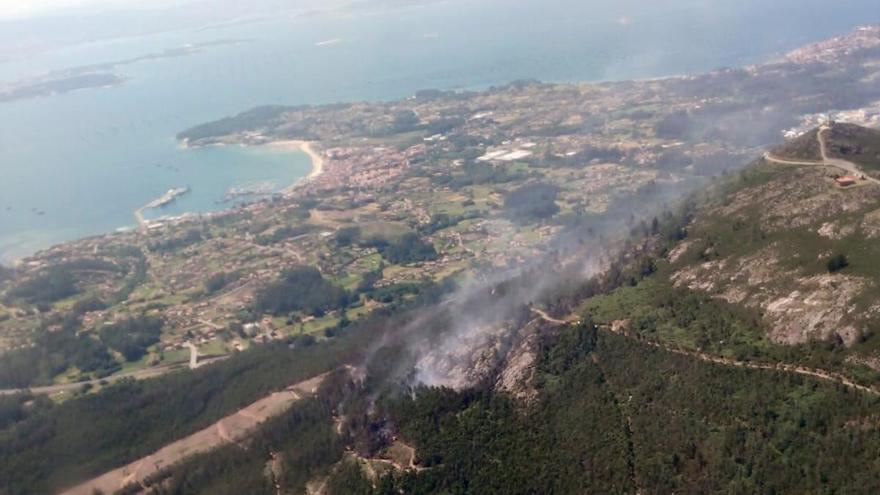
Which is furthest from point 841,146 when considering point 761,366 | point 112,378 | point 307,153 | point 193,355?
point 307,153

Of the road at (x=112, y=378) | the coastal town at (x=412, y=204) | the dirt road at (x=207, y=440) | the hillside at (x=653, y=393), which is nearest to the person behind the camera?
the hillside at (x=653, y=393)

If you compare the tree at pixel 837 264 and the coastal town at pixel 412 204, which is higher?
the tree at pixel 837 264

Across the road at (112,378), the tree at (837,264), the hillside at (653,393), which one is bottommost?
the road at (112,378)

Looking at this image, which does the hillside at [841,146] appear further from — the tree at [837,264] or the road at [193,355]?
the road at [193,355]

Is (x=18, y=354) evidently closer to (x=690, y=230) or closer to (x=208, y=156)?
(x=690, y=230)

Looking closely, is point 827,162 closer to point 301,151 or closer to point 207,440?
point 207,440

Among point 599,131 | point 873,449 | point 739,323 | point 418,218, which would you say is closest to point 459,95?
point 599,131

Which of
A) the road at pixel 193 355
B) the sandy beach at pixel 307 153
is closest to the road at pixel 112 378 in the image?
the road at pixel 193 355
